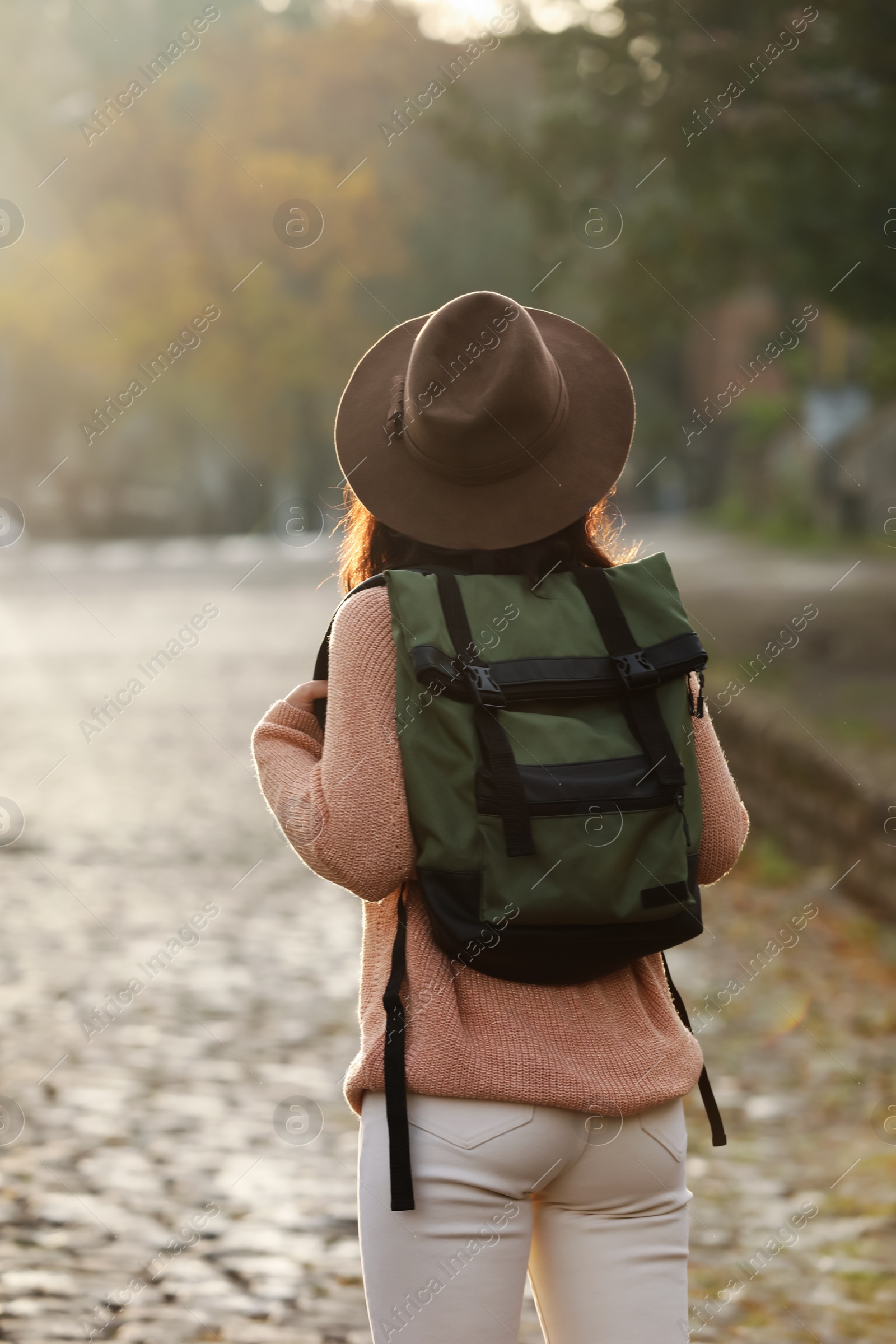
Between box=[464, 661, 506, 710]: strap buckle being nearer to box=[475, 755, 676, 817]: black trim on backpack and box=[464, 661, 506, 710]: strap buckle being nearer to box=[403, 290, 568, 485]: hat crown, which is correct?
box=[475, 755, 676, 817]: black trim on backpack

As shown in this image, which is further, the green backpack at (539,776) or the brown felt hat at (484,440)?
the brown felt hat at (484,440)

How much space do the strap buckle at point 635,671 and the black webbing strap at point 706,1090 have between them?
Result: 398 mm

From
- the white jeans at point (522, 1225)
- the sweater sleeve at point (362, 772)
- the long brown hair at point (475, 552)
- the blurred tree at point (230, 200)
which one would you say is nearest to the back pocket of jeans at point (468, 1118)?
the white jeans at point (522, 1225)

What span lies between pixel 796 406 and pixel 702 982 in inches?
1572

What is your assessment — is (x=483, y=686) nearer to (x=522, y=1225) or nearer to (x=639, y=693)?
(x=639, y=693)

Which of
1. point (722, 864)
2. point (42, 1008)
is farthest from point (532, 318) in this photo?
point (42, 1008)

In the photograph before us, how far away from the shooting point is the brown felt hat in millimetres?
2080

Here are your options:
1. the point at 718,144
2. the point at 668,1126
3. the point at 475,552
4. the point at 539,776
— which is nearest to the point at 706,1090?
the point at 668,1126

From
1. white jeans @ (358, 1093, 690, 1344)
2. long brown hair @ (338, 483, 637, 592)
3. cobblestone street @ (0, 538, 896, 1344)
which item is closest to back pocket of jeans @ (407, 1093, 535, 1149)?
white jeans @ (358, 1093, 690, 1344)

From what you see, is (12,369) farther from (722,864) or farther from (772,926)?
(722,864)

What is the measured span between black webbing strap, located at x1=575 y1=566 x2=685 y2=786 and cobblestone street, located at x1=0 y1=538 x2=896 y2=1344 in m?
1.17

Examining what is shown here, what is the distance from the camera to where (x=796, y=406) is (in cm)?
4478

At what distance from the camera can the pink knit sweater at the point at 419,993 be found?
198cm

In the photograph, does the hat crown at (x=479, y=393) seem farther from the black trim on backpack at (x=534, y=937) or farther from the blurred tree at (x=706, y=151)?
the blurred tree at (x=706, y=151)
